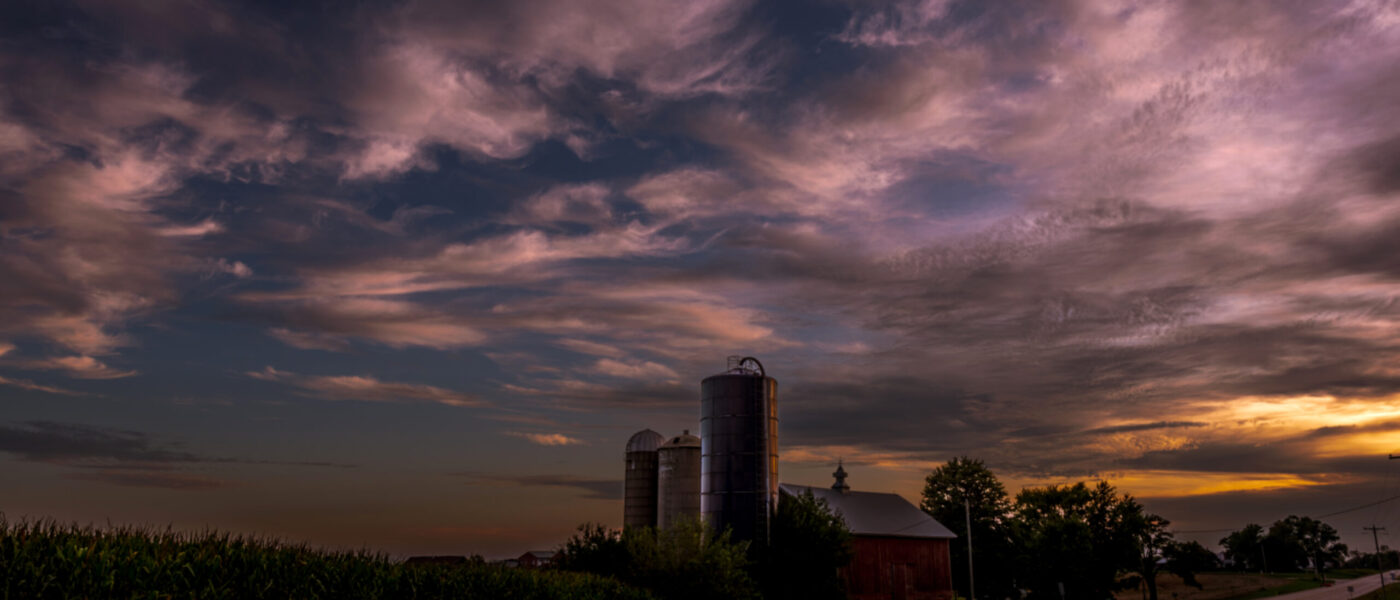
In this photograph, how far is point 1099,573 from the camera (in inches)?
2874

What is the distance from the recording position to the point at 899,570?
194 feet

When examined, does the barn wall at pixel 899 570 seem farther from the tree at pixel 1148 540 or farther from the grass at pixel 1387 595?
the grass at pixel 1387 595

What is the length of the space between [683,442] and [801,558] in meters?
9.23

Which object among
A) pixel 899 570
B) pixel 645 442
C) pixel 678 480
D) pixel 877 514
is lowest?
pixel 899 570

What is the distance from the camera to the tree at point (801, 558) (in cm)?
4409

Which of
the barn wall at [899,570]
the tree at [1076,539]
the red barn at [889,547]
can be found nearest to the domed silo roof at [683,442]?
the red barn at [889,547]

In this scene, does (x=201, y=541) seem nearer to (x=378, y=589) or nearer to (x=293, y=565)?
(x=293, y=565)

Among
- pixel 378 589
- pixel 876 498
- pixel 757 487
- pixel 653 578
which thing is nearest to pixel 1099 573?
pixel 876 498

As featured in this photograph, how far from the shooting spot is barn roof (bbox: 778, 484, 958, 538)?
2336 inches

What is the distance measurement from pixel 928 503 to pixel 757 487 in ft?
141

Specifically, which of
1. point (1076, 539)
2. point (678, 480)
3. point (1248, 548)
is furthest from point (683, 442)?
point (1248, 548)

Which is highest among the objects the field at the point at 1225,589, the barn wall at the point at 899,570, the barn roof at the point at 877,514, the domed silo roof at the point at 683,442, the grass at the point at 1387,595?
the domed silo roof at the point at 683,442

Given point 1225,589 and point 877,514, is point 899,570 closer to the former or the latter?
point 877,514

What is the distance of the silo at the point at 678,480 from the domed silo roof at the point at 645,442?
1844mm
